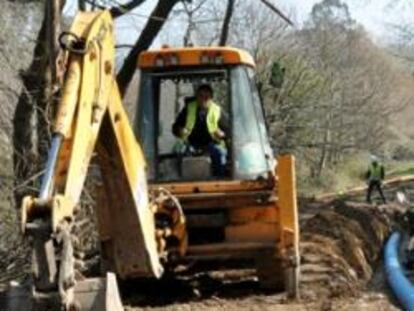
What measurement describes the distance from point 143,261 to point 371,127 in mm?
40531

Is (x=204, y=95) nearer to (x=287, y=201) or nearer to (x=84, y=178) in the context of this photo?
(x=287, y=201)

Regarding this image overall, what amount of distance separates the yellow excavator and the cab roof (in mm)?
10

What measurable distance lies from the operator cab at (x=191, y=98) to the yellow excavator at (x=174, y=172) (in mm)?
11

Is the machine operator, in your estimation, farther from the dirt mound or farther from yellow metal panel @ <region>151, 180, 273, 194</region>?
the dirt mound

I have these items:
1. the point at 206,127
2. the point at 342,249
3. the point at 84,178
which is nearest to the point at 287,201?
the point at 206,127

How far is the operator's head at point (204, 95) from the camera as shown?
1057 centimetres

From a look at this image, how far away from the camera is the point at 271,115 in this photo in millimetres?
29062

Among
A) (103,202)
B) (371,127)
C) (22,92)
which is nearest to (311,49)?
(371,127)

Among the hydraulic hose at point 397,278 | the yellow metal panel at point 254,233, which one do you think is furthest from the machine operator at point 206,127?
the hydraulic hose at point 397,278

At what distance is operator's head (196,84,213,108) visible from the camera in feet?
34.7

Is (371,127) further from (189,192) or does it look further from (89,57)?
(89,57)

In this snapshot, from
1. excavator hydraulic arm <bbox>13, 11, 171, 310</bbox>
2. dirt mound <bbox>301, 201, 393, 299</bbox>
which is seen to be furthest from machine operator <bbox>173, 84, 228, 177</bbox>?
dirt mound <bbox>301, 201, 393, 299</bbox>

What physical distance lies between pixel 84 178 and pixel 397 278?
6.86m

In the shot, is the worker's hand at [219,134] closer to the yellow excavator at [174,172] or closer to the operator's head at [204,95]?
the yellow excavator at [174,172]
